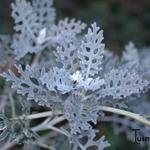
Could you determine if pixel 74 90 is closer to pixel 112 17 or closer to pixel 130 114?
pixel 130 114

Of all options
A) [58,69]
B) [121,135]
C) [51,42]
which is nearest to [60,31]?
[51,42]

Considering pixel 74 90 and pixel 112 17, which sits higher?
pixel 112 17

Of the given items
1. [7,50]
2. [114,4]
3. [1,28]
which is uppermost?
[114,4]

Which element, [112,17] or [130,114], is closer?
[130,114]

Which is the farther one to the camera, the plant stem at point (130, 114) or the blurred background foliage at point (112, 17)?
the blurred background foliage at point (112, 17)

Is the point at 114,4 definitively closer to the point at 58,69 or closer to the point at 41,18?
the point at 41,18

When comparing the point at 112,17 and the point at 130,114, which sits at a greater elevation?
the point at 112,17

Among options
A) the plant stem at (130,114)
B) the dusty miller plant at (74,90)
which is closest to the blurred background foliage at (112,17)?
the dusty miller plant at (74,90)

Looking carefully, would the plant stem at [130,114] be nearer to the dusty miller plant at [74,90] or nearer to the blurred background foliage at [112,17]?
the dusty miller plant at [74,90]

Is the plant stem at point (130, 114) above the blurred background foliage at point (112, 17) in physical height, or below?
below

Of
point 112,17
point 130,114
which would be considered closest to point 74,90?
point 130,114

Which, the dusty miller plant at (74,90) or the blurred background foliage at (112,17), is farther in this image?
the blurred background foliage at (112,17)
